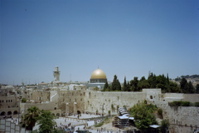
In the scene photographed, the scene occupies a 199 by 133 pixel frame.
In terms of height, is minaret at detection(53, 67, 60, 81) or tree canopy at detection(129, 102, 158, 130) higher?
minaret at detection(53, 67, 60, 81)

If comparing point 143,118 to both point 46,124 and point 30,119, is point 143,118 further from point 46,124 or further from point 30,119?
point 30,119

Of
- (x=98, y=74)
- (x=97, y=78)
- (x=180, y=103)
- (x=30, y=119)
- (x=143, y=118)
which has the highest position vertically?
(x=98, y=74)

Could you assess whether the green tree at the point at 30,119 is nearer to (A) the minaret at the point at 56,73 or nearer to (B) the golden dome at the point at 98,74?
(A) the minaret at the point at 56,73

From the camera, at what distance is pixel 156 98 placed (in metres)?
27.2

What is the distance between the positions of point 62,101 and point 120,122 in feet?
53.7

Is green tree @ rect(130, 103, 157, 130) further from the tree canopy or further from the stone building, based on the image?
the stone building

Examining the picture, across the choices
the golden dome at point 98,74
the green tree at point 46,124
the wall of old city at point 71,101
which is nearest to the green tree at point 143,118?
the green tree at point 46,124

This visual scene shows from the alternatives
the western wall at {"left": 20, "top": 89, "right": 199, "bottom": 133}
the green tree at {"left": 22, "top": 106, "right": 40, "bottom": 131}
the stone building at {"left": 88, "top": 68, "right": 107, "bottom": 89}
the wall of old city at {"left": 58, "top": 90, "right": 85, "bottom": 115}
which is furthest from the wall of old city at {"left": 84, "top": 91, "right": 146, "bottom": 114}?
the green tree at {"left": 22, "top": 106, "right": 40, "bottom": 131}

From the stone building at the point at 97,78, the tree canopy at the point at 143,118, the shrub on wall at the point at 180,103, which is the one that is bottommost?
the tree canopy at the point at 143,118

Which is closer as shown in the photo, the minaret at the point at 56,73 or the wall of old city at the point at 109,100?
the wall of old city at the point at 109,100

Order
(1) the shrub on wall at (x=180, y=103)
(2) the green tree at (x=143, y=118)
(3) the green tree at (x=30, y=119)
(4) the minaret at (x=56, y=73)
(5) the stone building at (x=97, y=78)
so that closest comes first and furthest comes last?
1. (3) the green tree at (x=30, y=119)
2. (2) the green tree at (x=143, y=118)
3. (1) the shrub on wall at (x=180, y=103)
4. (4) the minaret at (x=56, y=73)
5. (5) the stone building at (x=97, y=78)

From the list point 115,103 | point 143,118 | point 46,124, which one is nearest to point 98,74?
point 115,103

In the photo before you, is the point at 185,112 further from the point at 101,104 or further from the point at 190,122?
the point at 101,104

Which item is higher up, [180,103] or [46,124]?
[180,103]
